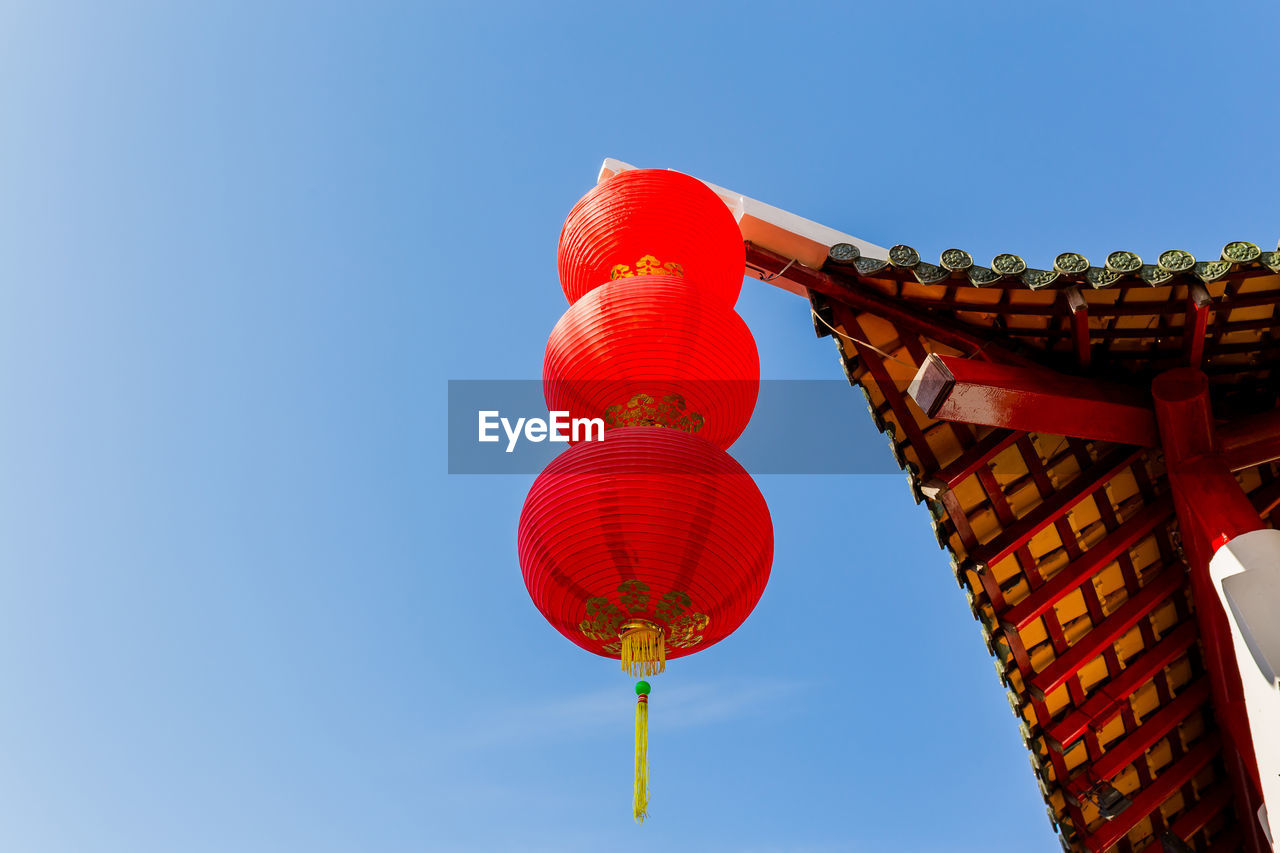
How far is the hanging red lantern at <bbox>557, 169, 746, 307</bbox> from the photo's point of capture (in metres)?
5.12

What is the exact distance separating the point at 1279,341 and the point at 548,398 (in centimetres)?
441

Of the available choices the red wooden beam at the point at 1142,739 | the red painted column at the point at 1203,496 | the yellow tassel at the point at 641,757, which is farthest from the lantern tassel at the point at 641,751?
the red wooden beam at the point at 1142,739

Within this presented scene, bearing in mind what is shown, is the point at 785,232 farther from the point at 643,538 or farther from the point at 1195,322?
the point at 643,538

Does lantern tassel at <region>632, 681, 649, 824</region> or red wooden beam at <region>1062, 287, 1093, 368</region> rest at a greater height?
red wooden beam at <region>1062, 287, 1093, 368</region>

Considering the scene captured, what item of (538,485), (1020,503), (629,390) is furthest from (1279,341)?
(538,485)

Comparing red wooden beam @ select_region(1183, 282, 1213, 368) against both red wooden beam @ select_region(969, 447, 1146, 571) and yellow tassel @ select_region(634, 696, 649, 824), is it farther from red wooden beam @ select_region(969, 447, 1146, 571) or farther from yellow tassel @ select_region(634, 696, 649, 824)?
yellow tassel @ select_region(634, 696, 649, 824)

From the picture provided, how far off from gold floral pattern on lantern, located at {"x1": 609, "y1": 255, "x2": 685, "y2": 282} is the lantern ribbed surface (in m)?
1.01

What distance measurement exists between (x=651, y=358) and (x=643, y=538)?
872 mm

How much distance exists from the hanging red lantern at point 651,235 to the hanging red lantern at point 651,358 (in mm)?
306

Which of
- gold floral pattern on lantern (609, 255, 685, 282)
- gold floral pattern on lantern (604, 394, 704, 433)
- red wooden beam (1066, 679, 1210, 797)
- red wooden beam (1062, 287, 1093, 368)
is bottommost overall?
red wooden beam (1066, 679, 1210, 797)

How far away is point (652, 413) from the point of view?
459 cm

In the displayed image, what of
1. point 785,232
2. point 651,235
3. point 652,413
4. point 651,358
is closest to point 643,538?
point 652,413

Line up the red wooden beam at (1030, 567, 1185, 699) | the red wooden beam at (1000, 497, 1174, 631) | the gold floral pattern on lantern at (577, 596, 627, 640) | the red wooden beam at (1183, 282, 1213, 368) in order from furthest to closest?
the red wooden beam at (1030, 567, 1185, 699), the red wooden beam at (1000, 497, 1174, 631), the red wooden beam at (1183, 282, 1213, 368), the gold floral pattern on lantern at (577, 596, 627, 640)

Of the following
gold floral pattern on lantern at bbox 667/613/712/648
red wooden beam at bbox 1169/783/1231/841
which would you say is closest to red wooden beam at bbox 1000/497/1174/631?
red wooden beam at bbox 1169/783/1231/841
